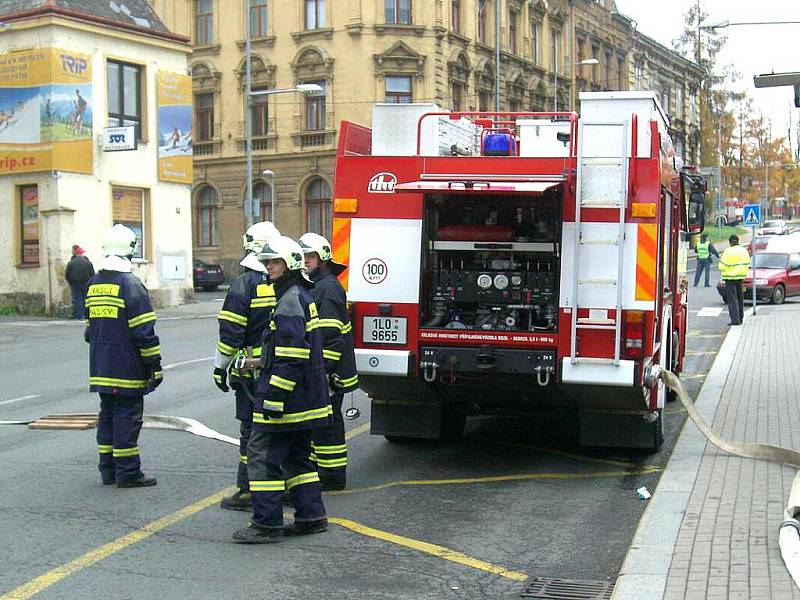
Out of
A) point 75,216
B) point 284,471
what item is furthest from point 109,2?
point 284,471

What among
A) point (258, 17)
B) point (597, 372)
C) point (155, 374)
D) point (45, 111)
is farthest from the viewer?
point (258, 17)

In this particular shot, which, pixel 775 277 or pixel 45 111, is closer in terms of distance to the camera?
pixel 45 111

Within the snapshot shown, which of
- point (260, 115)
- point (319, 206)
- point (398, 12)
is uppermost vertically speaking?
point (398, 12)

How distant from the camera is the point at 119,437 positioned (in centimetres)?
848

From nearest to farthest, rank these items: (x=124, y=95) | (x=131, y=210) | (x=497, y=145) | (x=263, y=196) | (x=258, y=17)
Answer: (x=497, y=145) < (x=124, y=95) < (x=131, y=210) < (x=258, y=17) < (x=263, y=196)

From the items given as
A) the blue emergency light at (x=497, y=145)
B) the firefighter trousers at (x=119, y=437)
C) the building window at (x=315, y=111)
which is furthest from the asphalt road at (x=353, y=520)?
the building window at (x=315, y=111)

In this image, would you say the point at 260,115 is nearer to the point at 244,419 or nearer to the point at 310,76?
the point at 310,76

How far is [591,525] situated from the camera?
7551 millimetres

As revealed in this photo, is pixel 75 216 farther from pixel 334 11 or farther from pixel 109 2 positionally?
pixel 334 11

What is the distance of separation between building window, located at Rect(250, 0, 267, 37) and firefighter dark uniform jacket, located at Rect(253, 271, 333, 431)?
141ft

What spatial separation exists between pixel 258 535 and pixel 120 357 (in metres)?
2.21

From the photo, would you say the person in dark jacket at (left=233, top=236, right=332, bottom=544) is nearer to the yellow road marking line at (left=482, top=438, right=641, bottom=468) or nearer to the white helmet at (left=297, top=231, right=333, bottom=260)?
the white helmet at (left=297, top=231, right=333, bottom=260)

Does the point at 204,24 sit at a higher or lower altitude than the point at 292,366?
higher

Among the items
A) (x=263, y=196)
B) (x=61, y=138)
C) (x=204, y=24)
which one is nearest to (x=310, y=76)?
(x=263, y=196)
